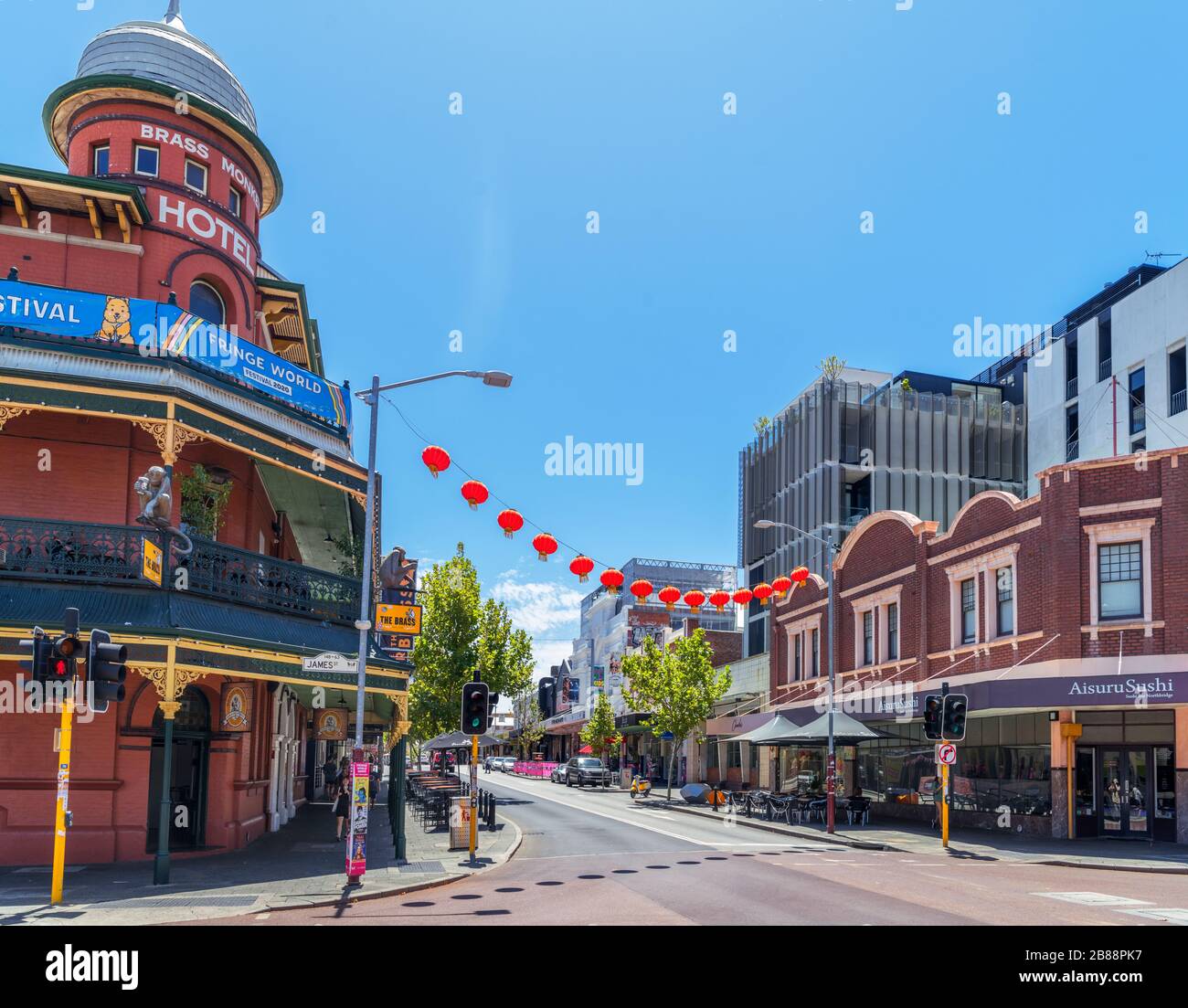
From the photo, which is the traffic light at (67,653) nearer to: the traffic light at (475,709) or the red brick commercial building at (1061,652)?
the traffic light at (475,709)

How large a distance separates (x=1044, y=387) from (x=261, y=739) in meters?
46.1

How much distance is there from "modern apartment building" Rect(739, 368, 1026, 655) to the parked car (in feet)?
36.7

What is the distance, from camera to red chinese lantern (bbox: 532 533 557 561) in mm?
22625

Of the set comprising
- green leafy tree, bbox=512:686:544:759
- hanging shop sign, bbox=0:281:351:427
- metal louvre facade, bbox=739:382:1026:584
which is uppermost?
metal louvre facade, bbox=739:382:1026:584

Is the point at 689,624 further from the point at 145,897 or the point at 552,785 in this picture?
the point at 145,897

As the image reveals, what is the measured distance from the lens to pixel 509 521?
70.6 feet

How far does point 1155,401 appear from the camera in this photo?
47.2m

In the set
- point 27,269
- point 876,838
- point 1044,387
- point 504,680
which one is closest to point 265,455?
point 27,269

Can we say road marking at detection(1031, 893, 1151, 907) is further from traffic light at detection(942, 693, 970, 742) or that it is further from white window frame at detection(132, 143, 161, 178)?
white window frame at detection(132, 143, 161, 178)

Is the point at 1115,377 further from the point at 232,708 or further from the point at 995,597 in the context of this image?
the point at 232,708

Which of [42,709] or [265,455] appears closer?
[42,709]

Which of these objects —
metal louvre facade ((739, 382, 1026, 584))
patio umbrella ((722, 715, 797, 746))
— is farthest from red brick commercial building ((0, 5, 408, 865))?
metal louvre facade ((739, 382, 1026, 584))

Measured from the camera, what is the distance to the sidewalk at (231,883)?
14.1 m

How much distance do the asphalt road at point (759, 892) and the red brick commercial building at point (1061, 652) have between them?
537 centimetres
